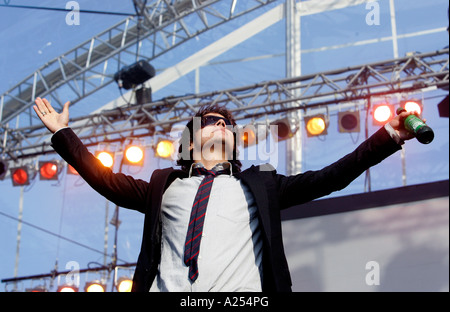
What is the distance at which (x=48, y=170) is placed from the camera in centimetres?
801

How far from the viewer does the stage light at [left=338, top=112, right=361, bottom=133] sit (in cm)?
714

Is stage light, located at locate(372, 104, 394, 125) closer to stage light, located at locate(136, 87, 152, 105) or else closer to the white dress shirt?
Result: stage light, located at locate(136, 87, 152, 105)

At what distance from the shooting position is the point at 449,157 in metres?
7.57

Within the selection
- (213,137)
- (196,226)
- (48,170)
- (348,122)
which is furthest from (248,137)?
(196,226)

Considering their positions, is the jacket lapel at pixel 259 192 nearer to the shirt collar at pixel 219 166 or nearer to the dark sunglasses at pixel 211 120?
the shirt collar at pixel 219 166

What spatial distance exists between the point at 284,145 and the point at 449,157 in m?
2.42

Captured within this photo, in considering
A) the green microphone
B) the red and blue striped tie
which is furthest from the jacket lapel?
the green microphone

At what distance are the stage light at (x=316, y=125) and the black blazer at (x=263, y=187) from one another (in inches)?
214

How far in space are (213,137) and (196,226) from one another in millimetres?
407

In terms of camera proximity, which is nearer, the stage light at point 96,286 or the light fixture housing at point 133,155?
the light fixture housing at point 133,155

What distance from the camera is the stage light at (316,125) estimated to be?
717 cm

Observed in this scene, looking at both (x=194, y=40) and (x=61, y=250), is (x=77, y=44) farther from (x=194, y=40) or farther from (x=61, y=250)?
(x=61, y=250)

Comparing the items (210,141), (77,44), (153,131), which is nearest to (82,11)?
(77,44)

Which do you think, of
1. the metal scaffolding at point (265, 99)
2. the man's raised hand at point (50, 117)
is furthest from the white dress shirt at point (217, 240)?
the metal scaffolding at point (265, 99)
